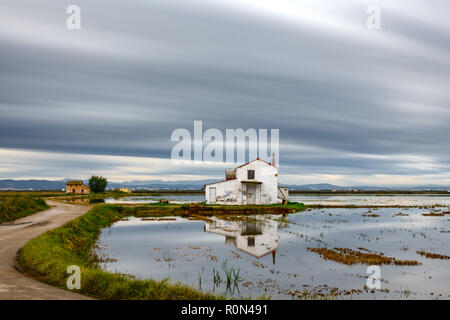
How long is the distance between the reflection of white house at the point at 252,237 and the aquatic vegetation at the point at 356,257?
10.2 ft

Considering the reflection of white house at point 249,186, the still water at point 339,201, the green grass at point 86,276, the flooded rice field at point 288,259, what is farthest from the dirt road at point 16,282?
the still water at point 339,201

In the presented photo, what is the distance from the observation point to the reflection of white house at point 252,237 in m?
23.0

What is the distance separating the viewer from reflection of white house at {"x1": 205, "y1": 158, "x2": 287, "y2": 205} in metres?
54.8

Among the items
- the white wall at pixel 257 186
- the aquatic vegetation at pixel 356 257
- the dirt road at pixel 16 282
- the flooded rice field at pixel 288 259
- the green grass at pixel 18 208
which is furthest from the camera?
the white wall at pixel 257 186

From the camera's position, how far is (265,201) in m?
56.9

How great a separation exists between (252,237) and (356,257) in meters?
9.40

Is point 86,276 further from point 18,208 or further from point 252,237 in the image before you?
point 18,208

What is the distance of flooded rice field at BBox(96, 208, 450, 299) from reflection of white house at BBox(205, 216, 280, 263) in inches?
2.7

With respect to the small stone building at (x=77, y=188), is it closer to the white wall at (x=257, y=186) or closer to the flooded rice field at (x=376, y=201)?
the flooded rice field at (x=376, y=201)

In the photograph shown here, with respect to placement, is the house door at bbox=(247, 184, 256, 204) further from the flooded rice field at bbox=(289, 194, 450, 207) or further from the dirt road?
the dirt road

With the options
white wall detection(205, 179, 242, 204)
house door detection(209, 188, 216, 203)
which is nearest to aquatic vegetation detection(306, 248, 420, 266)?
white wall detection(205, 179, 242, 204)

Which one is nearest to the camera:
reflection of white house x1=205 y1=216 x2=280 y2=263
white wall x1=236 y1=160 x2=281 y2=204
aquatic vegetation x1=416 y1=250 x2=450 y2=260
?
aquatic vegetation x1=416 y1=250 x2=450 y2=260

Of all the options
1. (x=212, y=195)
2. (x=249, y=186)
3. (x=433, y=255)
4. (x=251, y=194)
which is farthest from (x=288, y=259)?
(x=212, y=195)
